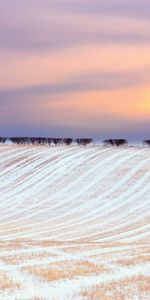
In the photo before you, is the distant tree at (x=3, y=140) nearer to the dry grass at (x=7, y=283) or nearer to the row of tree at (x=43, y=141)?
the row of tree at (x=43, y=141)

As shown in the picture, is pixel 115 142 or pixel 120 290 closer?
pixel 120 290

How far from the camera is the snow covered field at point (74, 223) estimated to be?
1872cm

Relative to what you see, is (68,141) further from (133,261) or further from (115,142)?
(133,261)

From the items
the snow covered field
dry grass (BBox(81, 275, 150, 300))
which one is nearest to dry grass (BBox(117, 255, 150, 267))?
the snow covered field

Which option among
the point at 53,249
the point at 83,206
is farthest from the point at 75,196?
the point at 53,249

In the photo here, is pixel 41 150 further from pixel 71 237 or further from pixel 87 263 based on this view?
pixel 87 263

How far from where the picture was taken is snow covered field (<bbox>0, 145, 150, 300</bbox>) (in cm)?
1872

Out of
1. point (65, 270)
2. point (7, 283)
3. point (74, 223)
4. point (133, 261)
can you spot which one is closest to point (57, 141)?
point (74, 223)

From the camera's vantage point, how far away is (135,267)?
21.8m

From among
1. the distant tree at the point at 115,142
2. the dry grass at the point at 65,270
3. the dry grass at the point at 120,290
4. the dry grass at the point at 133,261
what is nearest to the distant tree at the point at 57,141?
the distant tree at the point at 115,142

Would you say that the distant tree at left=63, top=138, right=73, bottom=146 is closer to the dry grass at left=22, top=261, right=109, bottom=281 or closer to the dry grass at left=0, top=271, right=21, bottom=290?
the dry grass at left=22, top=261, right=109, bottom=281

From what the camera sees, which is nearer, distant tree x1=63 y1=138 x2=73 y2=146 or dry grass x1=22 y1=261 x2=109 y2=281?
dry grass x1=22 y1=261 x2=109 y2=281

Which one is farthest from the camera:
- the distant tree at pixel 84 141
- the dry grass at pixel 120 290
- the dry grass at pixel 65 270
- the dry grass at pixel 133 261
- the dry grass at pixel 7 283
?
the distant tree at pixel 84 141

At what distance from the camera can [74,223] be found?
4884 centimetres
